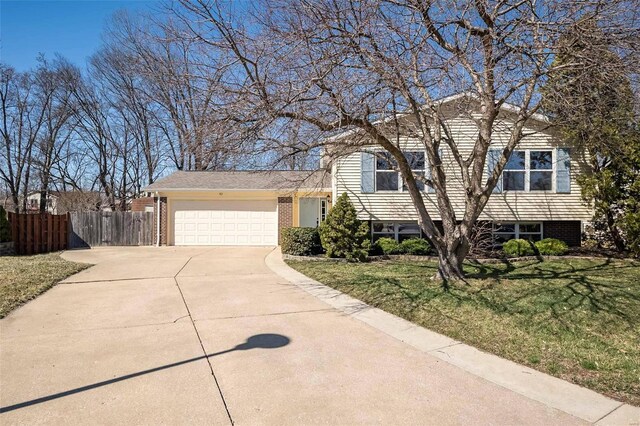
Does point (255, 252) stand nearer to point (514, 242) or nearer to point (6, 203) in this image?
point (514, 242)

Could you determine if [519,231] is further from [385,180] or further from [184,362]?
[184,362]

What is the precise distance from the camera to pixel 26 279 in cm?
846

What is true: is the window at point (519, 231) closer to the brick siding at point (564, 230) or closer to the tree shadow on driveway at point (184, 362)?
the brick siding at point (564, 230)

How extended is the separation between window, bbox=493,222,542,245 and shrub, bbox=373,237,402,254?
3.82m

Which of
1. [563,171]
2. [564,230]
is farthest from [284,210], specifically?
[564,230]

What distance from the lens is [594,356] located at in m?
4.58

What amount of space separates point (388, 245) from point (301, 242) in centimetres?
288

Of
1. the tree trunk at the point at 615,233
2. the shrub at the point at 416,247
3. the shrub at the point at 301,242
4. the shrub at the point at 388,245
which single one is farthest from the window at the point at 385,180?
the tree trunk at the point at 615,233

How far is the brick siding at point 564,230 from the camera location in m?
14.8

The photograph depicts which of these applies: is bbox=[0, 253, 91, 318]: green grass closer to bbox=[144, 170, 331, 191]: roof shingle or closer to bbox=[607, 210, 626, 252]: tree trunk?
bbox=[144, 170, 331, 191]: roof shingle

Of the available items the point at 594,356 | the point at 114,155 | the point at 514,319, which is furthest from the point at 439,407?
the point at 114,155

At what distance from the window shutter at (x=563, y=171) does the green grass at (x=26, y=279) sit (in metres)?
14.5

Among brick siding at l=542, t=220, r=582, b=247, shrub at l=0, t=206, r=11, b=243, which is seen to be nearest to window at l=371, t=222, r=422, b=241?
brick siding at l=542, t=220, r=582, b=247

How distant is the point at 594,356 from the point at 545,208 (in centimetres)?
1053
